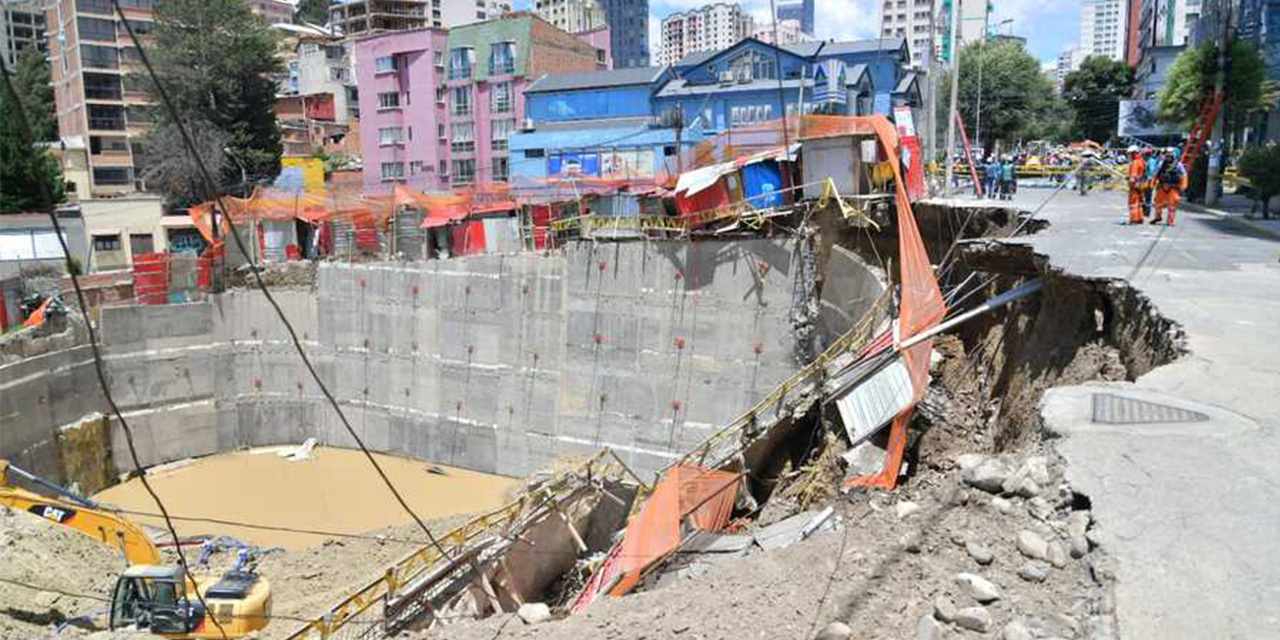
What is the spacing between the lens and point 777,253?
1959 centimetres

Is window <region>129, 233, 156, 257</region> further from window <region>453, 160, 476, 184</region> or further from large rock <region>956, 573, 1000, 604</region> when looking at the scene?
large rock <region>956, 573, 1000, 604</region>

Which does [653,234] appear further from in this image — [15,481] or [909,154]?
[15,481]

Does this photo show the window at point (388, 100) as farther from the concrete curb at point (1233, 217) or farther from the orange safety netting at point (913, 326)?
the orange safety netting at point (913, 326)

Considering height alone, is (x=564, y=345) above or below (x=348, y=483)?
above

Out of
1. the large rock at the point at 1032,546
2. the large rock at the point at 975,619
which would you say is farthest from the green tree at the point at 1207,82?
the large rock at the point at 975,619

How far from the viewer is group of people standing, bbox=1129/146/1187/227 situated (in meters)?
16.7

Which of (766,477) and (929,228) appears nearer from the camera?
(766,477)

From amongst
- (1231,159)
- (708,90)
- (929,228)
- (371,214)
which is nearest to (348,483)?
(371,214)

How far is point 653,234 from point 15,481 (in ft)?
48.7

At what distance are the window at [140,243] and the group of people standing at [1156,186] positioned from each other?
40.4 metres

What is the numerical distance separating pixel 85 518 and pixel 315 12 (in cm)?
12089

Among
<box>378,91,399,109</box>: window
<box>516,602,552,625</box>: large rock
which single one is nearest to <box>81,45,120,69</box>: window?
<box>378,91,399,109</box>: window

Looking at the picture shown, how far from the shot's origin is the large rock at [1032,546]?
546cm

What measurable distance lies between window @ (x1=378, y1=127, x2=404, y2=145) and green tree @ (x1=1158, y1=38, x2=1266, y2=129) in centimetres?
3707
